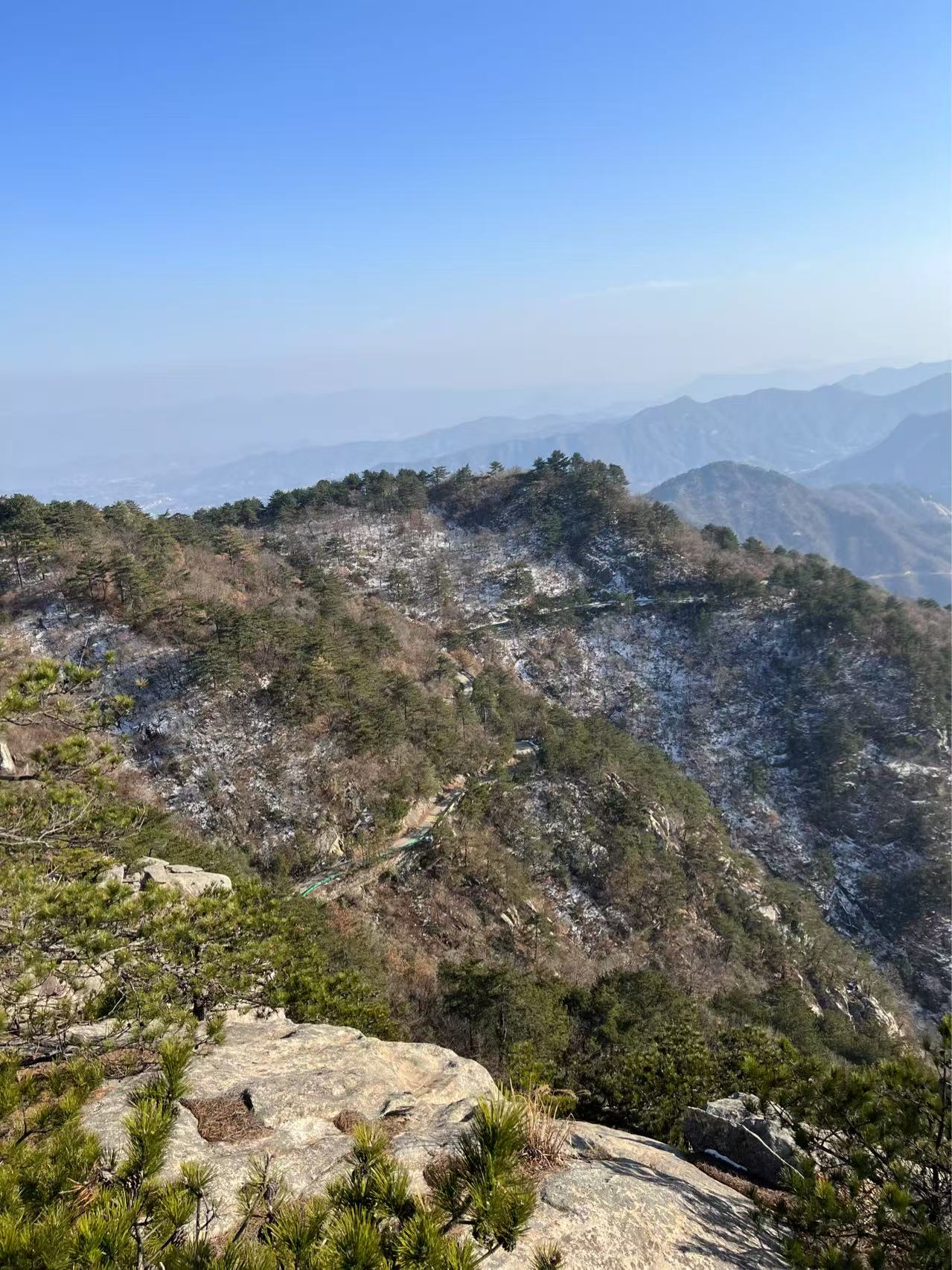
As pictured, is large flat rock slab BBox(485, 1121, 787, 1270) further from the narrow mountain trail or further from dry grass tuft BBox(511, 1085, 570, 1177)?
the narrow mountain trail

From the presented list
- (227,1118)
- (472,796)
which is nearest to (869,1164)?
(227,1118)

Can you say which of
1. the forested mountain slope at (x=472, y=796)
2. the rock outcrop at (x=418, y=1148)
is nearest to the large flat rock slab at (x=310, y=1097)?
the rock outcrop at (x=418, y=1148)

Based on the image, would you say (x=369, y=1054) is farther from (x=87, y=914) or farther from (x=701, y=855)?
(x=701, y=855)

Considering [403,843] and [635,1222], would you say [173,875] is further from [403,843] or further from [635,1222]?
[403,843]

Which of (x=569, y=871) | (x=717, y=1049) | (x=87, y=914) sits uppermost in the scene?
(x=87, y=914)

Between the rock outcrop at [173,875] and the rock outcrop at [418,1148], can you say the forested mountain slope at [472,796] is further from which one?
the rock outcrop at [418,1148]

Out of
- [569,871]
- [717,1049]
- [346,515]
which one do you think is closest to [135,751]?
[569,871]
